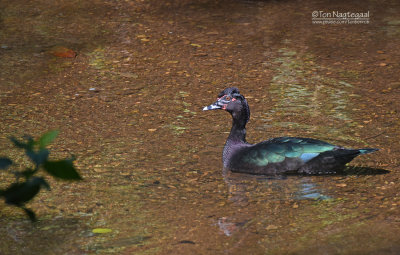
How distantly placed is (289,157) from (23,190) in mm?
4738

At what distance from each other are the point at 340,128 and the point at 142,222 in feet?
10.7

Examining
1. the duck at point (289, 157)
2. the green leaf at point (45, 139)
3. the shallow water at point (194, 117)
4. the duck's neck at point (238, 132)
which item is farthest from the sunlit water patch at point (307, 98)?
the green leaf at point (45, 139)

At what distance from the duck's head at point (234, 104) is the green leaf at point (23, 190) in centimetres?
508

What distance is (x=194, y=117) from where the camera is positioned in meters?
8.77

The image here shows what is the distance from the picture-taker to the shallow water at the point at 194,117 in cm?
591

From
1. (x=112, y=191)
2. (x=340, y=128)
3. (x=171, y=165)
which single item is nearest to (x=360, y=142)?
(x=340, y=128)

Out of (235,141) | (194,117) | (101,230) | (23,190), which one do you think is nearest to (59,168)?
(23,190)

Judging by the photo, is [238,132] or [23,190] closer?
[23,190]

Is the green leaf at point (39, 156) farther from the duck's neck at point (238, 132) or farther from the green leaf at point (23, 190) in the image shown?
the duck's neck at point (238, 132)

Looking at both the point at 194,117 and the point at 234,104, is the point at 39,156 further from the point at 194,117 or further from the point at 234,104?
the point at 194,117

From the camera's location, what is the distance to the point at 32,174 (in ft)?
8.39

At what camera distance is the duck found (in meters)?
6.98

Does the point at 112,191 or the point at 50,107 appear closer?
the point at 112,191

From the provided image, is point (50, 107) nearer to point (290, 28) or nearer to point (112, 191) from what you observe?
point (112, 191)
